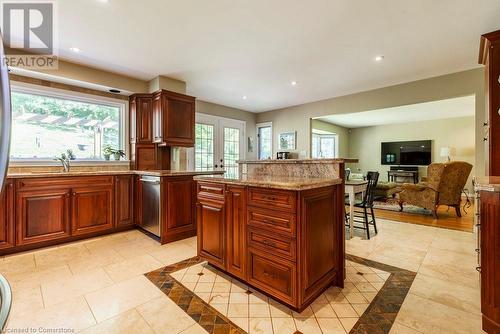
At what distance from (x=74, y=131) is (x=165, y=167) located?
4.82 ft

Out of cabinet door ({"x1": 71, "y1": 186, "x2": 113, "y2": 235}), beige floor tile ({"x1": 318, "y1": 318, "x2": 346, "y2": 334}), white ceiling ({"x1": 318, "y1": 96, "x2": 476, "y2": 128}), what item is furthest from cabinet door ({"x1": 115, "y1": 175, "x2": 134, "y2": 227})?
white ceiling ({"x1": 318, "y1": 96, "x2": 476, "y2": 128})

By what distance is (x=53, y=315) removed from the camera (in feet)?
5.47

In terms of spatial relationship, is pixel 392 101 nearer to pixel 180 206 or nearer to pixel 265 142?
pixel 265 142

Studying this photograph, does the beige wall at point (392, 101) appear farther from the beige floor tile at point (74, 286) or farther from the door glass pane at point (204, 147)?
the beige floor tile at point (74, 286)

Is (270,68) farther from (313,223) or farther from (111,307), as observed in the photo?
(111,307)

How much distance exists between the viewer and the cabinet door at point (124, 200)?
3.52 m

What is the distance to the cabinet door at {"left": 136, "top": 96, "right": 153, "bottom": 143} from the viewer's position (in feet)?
13.1

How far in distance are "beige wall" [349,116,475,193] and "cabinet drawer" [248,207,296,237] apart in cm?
738

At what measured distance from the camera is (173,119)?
3.89 meters

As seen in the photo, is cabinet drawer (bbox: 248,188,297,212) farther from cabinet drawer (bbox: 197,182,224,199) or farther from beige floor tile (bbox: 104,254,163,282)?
beige floor tile (bbox: 104,254,163,282)

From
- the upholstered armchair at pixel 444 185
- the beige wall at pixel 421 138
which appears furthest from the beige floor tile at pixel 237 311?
the beige wall at pixel 421 138

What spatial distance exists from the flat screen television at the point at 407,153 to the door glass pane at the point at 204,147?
677 centimetres

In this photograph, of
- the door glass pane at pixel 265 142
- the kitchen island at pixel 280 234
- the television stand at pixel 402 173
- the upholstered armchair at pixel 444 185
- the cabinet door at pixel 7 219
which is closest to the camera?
the kitchen island at pixel 280 234

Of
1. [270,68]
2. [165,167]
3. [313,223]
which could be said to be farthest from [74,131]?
[313,223]
